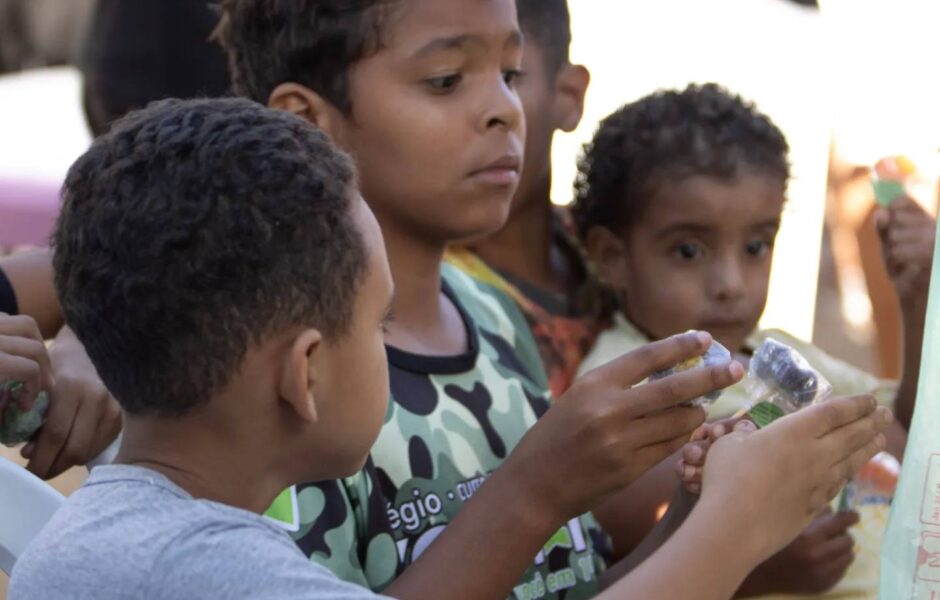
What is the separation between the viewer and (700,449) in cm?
164

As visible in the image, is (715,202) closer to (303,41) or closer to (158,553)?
(303,41)

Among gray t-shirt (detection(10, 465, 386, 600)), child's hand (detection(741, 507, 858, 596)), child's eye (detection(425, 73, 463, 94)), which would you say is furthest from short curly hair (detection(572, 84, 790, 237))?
gray t-shirt (detection(10, 465, 386, 600))

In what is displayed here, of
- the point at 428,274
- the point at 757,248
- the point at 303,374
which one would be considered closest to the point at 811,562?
the point at 757,248

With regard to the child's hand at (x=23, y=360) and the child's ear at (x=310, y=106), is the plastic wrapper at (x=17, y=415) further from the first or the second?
the child's ear at (x=310, y=106)

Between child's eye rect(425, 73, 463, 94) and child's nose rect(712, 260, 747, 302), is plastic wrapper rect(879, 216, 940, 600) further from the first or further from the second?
child's nose rect(712, 260, 747, 302)

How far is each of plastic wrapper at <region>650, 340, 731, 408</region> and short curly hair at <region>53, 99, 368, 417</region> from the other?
367 mm

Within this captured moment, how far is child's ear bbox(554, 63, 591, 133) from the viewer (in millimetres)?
2727

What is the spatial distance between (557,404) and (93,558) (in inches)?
21.9

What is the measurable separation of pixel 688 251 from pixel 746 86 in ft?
12.4

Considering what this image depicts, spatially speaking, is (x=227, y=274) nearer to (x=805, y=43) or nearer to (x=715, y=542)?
(x=715, y=542)

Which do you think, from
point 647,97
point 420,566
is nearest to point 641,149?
point 647,97

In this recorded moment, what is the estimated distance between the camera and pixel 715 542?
149cm

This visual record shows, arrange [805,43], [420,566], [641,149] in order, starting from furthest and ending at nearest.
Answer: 1. [805,43]
2. [641,149]
3. [420,566]

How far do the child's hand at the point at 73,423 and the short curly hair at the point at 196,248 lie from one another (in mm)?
260
